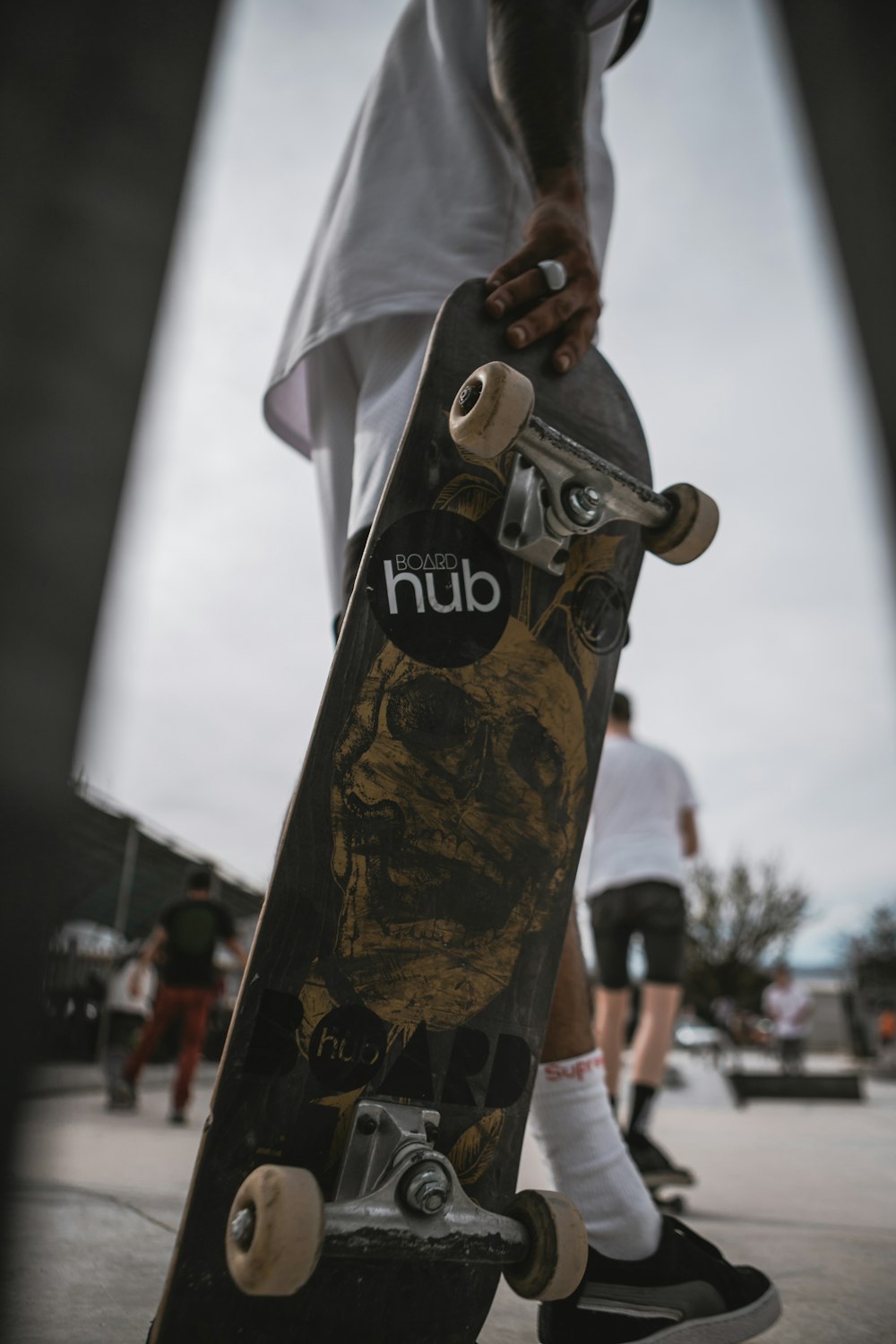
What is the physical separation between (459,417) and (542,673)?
39 centimetres

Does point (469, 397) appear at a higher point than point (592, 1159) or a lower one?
higher

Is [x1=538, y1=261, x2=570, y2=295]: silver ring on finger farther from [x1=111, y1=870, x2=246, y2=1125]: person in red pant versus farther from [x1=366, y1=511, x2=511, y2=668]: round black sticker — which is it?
[x1=111, y1=870, x2=246, y2=1125]: person in red pant

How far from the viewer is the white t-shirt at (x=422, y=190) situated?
1.50m

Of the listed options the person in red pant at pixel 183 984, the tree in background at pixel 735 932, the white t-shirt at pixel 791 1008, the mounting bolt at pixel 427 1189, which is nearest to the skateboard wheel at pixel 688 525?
the mounting bolt at pixel 427 1189

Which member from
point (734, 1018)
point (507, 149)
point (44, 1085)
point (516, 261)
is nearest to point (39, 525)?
point (44, 1085)

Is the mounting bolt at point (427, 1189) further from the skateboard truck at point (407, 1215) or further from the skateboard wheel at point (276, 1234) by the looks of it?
the skateboard wheel at point (276, 1234)

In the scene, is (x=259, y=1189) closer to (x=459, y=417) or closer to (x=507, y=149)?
(x=459, y=417)

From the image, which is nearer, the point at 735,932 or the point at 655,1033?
the point at 655,1033

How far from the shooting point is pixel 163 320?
0.59m

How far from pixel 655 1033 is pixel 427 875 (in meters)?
2.44

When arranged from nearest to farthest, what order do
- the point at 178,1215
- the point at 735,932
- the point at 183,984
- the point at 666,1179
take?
the point at 178,1215
the point at 666,1179
the point at 183,984
the point at 735,932

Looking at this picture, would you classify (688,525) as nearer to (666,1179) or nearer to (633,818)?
(666,1179)

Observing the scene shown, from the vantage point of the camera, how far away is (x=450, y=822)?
3.69 feet

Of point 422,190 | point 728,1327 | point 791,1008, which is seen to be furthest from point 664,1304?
point 791,1008
